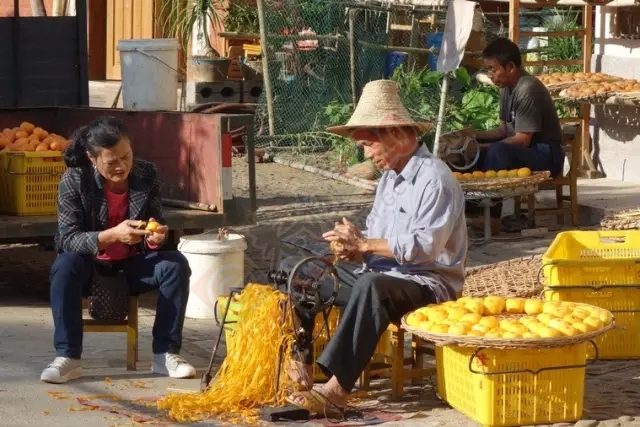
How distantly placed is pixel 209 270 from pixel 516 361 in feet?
9.62

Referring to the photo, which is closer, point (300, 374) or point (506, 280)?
point (300, 374)

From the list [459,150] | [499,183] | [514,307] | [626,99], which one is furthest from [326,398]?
[626,99]

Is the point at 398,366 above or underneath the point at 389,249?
underneath

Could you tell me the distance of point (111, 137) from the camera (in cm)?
678

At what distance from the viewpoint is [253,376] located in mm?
6223

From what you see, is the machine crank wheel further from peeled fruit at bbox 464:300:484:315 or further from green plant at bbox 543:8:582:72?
green plant at bbox 543:8:582:72

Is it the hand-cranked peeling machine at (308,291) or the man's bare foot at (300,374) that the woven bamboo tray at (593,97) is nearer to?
the hand-cranked peeling machine at (308,291)

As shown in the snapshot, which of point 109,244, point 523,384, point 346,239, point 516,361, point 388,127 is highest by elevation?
point 388,127

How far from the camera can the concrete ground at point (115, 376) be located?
613 cm

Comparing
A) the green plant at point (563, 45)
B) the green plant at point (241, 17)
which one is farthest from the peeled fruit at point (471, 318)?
the green plant at point (241, 17)

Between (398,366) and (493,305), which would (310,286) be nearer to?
(398,366)

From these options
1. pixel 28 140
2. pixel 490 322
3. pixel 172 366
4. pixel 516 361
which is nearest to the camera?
pixel 516 361

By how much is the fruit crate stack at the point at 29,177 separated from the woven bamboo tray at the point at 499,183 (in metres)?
3.13

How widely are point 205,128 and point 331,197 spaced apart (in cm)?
406
